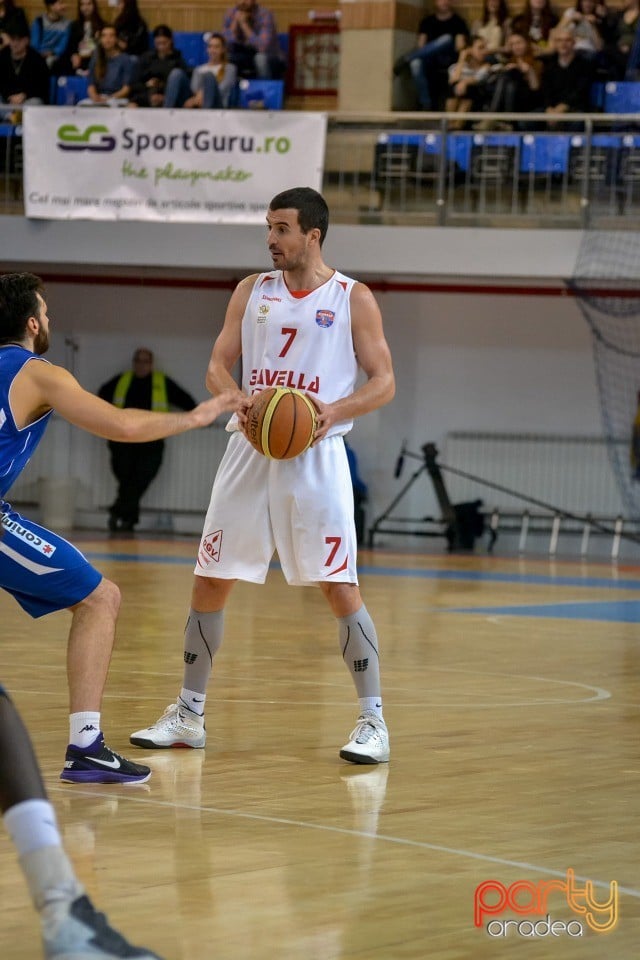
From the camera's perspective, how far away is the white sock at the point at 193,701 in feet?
20.1

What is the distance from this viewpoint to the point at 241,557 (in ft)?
19.5

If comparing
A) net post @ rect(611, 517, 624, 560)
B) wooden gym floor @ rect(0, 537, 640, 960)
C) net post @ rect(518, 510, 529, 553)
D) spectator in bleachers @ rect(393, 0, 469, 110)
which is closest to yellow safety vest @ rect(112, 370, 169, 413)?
net post @ rect(518, 510, 529, 553)

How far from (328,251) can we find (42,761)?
40.5 feet

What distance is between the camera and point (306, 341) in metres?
6.01

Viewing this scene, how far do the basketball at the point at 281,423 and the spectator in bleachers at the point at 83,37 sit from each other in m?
14.4

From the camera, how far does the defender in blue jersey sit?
174 inches

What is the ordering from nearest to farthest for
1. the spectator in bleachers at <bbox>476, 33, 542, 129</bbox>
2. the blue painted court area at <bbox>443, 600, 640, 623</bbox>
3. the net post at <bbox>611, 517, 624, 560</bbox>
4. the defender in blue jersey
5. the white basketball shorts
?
the defender in blue jersey, the white basketball shorts, the blue painted court area at <bbox>443, 600, 640, 623</bbox>, the spectator in bleachers at <bbox>476, 33, 542, 129</bbox>, the net post at <bbox>611, 517, 624, 560</bbox>

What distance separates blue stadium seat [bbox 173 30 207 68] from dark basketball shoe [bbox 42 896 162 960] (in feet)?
58.5

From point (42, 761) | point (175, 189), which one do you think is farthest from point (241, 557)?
point (175, 189)

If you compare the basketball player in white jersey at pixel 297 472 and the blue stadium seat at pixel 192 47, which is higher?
the blue stadium seat at pixel 192 47

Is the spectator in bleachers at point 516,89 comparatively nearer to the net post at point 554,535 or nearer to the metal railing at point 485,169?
the metal railing at point 485,169

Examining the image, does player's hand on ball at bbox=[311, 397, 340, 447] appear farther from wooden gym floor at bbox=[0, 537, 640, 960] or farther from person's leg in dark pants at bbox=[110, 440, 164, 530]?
person's leg in dark pants at bbox=[110, 440, 164, 530]

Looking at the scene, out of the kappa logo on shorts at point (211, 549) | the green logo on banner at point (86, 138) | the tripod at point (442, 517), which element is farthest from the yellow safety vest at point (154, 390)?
the kappa logo on shorts at point (211, 549)

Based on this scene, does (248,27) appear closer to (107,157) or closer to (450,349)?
(107,157)
